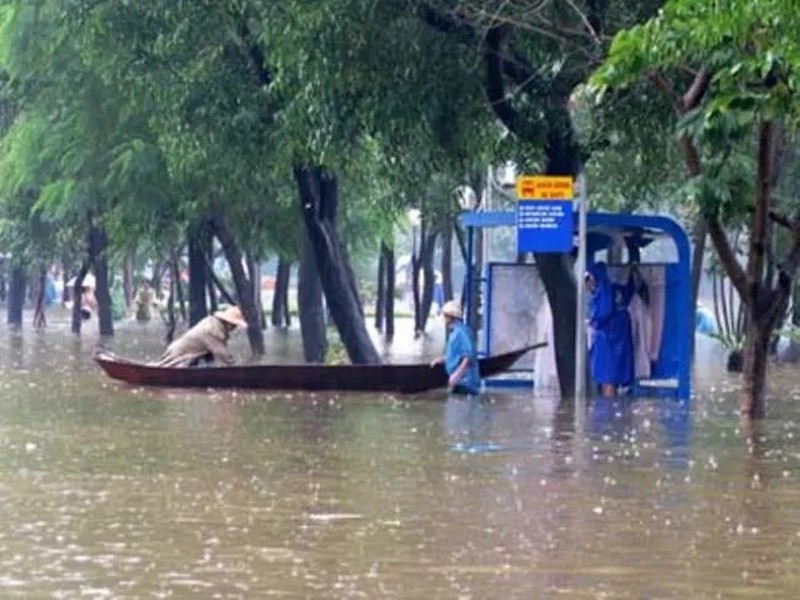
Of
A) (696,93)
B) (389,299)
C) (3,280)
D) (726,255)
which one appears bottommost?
(389,299)

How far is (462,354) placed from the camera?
27.3 meters

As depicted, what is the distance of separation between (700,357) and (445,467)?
26.8 meters

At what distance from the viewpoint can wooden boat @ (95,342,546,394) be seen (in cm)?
2800

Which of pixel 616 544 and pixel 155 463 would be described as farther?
pixel 155 463

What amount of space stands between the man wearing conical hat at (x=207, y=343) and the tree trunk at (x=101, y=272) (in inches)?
749

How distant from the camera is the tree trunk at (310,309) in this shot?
129 feet

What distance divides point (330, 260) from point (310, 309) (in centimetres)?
687

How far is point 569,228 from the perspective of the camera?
83.1 ft

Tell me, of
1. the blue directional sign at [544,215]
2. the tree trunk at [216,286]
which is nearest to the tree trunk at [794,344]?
the tree trunk at [216,286]

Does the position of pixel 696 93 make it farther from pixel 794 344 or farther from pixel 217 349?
pixel 794 344

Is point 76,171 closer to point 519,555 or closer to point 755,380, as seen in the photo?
point 755,380

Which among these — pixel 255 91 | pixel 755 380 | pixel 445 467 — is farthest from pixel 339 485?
pixel 255 91

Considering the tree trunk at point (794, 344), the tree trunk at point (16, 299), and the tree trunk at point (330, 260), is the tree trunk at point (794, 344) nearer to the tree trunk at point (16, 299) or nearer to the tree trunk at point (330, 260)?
the tree trunk at point (330, 260)

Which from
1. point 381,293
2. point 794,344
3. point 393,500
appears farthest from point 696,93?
point 381,293
